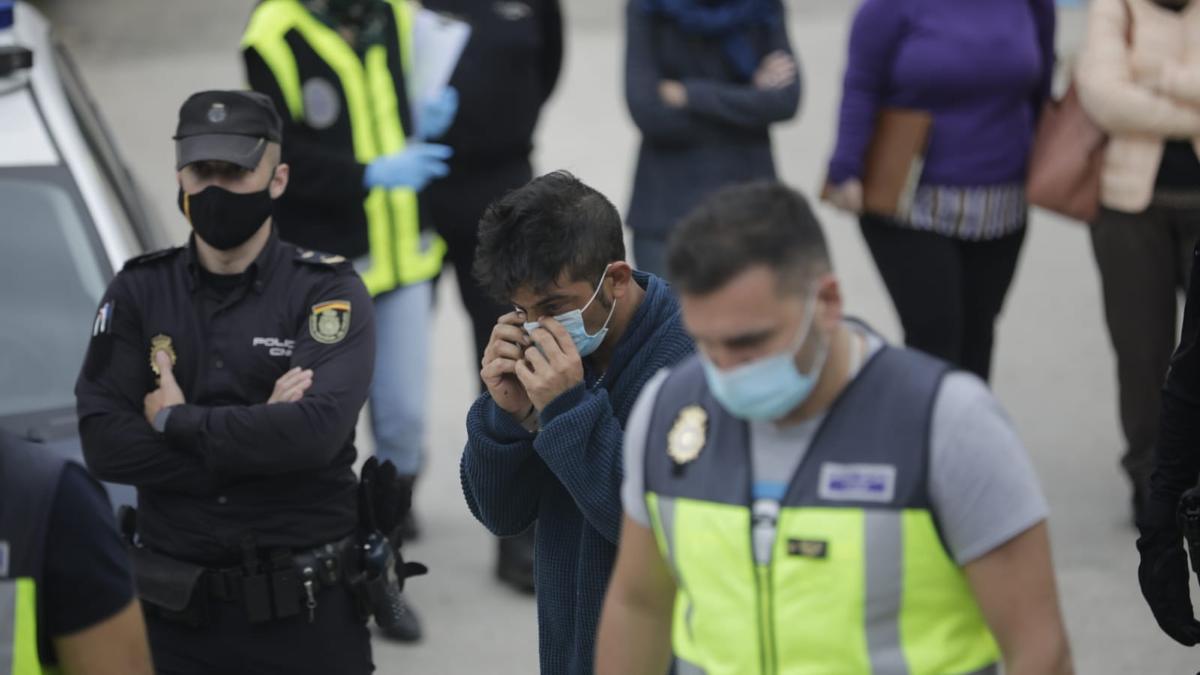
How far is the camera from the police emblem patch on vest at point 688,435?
2805 mm

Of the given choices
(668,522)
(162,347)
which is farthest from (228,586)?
(668,522)

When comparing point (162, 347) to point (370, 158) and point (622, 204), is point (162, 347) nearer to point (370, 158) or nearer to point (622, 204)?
point (370, 158)

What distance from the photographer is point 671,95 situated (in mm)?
6453

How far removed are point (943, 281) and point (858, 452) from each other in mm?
3627

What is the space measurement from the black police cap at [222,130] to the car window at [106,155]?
4.53 feet

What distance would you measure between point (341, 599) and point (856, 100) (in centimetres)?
280

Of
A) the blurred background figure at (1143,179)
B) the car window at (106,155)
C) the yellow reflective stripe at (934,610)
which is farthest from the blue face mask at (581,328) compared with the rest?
the blurred background figure at (1143,179)

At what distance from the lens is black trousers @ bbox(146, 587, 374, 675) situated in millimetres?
4090

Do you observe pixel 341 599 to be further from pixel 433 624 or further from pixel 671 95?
pixel 671 95

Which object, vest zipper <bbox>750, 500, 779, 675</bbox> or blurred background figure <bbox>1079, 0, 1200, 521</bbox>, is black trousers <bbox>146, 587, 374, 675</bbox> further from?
blurred background figure <bbox>1079, 0, 1200, 521</bbox>

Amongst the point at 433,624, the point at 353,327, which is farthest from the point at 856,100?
the point at 353,327

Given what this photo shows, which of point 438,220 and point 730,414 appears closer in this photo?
point 730,414

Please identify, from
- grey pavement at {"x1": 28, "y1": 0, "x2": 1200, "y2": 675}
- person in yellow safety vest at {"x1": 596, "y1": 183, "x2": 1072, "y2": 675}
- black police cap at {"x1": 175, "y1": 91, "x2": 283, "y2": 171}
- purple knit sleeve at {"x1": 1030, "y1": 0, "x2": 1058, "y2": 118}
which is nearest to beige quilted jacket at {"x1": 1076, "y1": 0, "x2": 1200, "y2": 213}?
purple knit sleeve at {"x1": 1030, "y1": 0, "x2": 1058, "y2": 118}

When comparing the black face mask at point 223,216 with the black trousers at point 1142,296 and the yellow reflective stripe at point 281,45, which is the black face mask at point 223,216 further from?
the black trousers at point 1142,296
